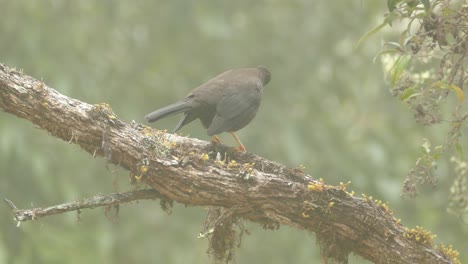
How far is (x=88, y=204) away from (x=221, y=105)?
1.47 metres

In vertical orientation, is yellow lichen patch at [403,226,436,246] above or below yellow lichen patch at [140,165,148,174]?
below

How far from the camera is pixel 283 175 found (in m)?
4.84

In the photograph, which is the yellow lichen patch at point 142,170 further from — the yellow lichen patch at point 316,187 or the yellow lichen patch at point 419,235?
the yellow lichen patch at point 419,235


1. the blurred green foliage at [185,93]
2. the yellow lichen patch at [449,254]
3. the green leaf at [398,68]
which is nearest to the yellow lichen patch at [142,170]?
the green leaf at [398,68]

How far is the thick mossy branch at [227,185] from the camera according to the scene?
181 inches

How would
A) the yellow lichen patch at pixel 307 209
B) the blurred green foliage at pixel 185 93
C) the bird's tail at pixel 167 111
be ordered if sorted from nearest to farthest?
the yellow lichen patch at pixel 307 209
the bird's tail at pixel 167 111
the blurred green foliage at pixel 185 93

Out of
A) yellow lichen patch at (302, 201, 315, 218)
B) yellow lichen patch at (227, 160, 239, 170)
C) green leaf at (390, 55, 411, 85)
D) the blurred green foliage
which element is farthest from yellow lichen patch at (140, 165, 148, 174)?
the blurred green foliage

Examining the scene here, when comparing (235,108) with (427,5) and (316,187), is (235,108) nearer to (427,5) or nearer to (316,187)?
(316,187)

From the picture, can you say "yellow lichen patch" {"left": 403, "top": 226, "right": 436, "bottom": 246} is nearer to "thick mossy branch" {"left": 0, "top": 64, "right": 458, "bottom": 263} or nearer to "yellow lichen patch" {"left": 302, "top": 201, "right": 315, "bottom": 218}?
"thick mossy branch" {"left": 0, "top": 64, "right": 458, "bottom": 263}

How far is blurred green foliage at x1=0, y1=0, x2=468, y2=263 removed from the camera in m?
10.6

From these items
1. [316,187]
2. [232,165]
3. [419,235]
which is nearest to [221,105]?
[232,165]

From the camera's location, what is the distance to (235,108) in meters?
5.81

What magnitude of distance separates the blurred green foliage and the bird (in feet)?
14.1

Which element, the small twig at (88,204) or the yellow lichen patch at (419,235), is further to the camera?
the yellow lichen patch at (419,235)
